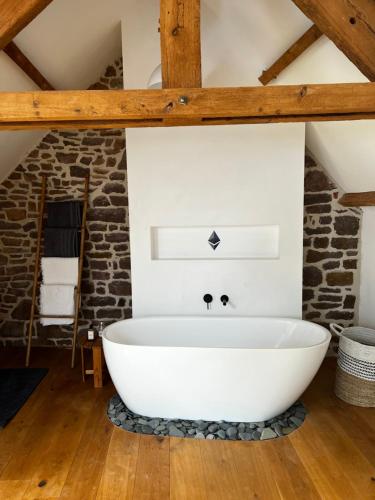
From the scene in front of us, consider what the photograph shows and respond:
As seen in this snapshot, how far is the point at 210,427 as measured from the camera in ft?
8.04

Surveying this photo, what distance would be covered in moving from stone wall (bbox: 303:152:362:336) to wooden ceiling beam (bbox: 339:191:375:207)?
4.7 inches

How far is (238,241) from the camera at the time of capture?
10.5 ft

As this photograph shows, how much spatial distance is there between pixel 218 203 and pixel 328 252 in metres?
1.37

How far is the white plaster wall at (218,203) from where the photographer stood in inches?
119

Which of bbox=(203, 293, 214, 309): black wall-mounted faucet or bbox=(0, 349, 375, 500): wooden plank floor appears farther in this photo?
bbox=(203, 293, 214, 309): black wall-mounted faucet

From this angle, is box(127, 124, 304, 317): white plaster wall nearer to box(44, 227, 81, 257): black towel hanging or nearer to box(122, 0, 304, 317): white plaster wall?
box(122, 0, 304, 317): white plaster wall

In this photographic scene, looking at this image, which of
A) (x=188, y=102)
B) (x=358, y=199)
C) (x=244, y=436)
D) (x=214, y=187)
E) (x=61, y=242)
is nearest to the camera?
(x=188, y=102)

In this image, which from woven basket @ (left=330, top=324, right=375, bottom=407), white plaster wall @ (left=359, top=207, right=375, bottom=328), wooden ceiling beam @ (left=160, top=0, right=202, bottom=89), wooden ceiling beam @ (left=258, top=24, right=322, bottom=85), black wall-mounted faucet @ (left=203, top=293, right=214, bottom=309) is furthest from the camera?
white plaster wall @ (left=359, top=207, right=375, bottom=328)

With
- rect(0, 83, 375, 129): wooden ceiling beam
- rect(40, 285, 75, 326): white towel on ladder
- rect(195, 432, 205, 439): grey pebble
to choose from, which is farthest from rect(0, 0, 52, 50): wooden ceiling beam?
rect(195, 432, 205, 439): grey pebble

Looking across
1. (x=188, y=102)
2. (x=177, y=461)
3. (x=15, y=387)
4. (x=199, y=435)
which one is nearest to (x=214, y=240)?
(x=188, y=102)

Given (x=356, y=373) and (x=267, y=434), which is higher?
(x=356, y=373)

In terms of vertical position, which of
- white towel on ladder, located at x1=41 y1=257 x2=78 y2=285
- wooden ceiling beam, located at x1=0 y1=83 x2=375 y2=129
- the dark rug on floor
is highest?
wooden ceiling beam, located at x1=0 y1=83 x2=375 y2=129

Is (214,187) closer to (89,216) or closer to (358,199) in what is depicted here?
(358,199)

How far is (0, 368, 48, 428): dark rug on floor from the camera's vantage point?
106 inches
